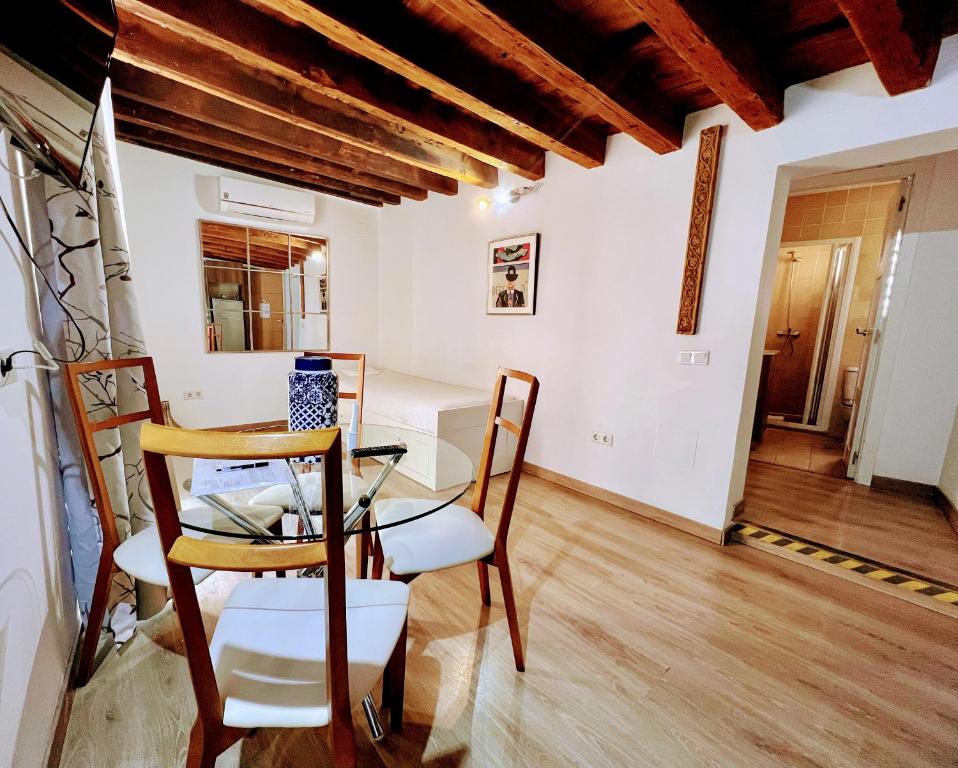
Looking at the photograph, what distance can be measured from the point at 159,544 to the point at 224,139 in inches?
116

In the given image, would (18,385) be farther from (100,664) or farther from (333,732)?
(333,732)

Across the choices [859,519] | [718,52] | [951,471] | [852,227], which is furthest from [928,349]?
[718,52]

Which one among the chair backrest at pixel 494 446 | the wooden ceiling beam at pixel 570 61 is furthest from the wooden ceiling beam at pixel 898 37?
the chair backrest at pixel 494 446

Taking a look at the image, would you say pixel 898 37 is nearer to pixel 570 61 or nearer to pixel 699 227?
pixel 699 227

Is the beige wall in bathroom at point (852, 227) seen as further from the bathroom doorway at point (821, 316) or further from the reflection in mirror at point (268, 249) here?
the reflection in mirror at point (268, 249)

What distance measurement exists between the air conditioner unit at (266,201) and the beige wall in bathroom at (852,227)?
5.24m

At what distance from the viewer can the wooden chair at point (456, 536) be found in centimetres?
126

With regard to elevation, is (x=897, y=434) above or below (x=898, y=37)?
below

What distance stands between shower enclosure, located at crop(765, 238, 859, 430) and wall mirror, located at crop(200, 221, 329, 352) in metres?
5.25

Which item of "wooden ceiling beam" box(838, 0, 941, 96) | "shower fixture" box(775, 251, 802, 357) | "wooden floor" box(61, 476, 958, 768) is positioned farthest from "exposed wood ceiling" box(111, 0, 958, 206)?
"shower fixture" box(775, 251, 802, 357)

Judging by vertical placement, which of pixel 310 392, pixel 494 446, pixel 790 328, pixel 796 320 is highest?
pixel 796 320

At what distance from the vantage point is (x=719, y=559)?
7.02 feet

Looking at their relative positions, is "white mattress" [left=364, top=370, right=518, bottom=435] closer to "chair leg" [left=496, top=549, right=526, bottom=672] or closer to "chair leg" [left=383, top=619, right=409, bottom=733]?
"chair leg" [left=496, top=549, right=526, bottom=672]

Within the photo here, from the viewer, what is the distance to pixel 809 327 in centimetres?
481
